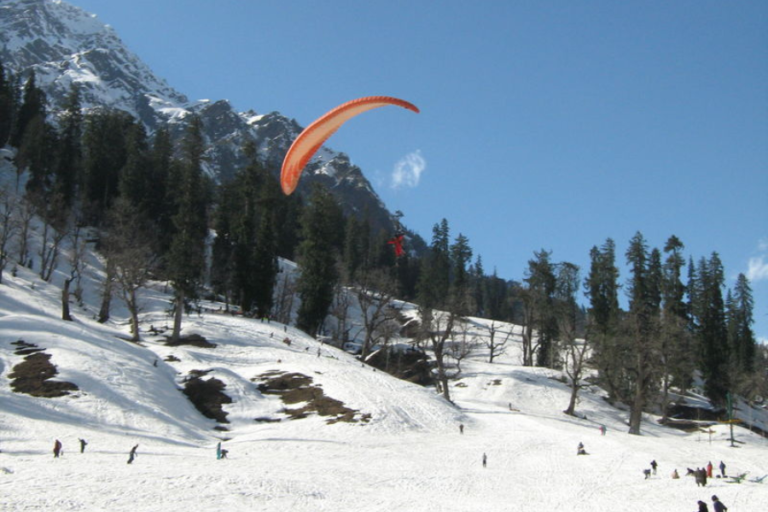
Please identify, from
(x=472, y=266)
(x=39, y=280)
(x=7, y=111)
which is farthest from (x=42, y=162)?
(x=472, y=266)

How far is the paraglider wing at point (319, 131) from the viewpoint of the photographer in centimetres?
2052

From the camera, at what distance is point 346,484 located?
72.1 feet

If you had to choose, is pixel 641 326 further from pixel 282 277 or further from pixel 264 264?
pixel 282 277

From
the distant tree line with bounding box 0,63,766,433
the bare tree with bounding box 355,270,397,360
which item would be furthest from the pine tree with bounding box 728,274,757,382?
the bare tree with bounding box 355,270,397,360

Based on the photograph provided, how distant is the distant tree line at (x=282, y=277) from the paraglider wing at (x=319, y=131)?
25940 mm

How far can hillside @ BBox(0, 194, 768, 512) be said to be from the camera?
19.5m

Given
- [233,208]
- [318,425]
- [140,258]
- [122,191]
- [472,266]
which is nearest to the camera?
[318,425]

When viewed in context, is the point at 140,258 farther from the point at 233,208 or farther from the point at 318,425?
the point at 233,208

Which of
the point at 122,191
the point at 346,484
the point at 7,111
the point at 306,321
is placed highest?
the point at 7,111

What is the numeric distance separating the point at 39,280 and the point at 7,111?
42650 mm

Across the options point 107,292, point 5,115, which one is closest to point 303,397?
point 107,292

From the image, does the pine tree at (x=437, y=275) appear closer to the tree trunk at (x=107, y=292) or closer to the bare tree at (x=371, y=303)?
the bare tree at (x=371, y=303)

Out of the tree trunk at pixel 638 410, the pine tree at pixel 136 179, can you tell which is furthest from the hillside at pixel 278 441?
the pine tree at pixel 136 179

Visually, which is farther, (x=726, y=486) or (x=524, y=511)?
(x=726, y=486)
